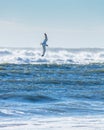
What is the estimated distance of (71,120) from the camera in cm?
1366

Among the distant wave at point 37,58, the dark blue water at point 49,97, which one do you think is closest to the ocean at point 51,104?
the dark blue water at point 49,97

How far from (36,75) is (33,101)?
34.8 ft

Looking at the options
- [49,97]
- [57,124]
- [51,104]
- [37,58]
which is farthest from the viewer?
[37,58]

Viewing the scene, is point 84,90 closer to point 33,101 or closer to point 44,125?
point 33,101

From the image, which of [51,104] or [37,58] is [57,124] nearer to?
[51,104]

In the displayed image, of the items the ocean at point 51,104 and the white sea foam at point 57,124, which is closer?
the white sea foam at point 57,124

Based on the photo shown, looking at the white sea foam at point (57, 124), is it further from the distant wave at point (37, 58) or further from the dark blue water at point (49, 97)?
the distant wave at point (37, 58)

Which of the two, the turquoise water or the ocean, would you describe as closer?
the ocean

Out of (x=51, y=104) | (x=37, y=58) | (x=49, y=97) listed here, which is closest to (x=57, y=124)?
(x=51, y=104)

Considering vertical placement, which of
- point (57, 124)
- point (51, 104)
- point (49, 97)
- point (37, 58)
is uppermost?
point (37, 58)

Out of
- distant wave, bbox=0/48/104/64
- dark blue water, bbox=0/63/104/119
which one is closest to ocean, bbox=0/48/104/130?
dark blue water, bbox=0/63/104/119

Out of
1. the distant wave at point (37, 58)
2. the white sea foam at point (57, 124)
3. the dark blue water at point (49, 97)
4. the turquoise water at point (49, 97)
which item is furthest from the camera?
the distant wave at point (37, 58)

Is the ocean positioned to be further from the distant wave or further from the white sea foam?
the distant wave

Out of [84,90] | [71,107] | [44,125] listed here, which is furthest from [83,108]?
[84,90]
